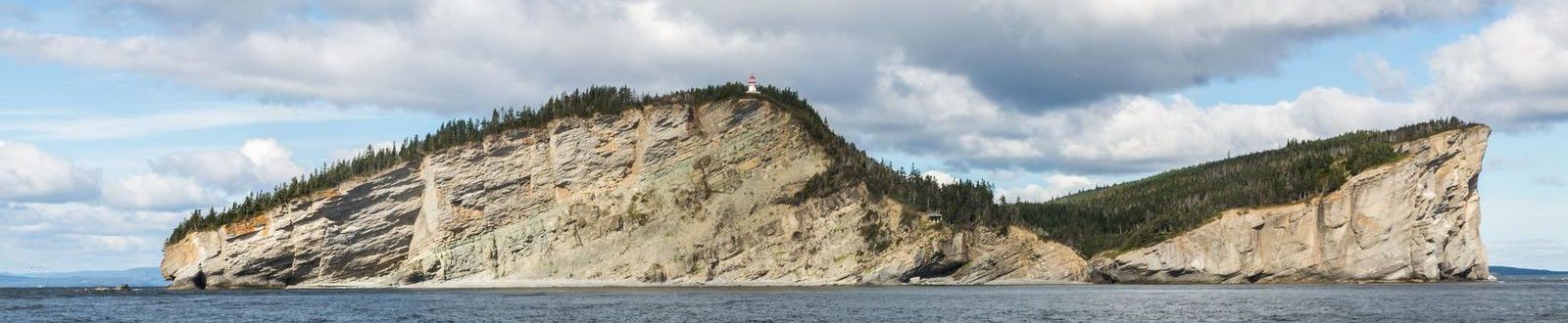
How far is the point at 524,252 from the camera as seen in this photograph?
438 feet

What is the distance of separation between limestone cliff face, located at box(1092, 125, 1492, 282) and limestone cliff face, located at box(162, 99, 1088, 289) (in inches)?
389

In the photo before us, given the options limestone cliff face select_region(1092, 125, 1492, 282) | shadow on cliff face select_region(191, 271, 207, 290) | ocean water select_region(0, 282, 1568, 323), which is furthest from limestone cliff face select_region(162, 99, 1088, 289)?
ocean water select_region(0, 282, 1568, 323)

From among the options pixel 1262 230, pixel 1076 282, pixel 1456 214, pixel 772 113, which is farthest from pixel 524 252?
pixel 1456 214

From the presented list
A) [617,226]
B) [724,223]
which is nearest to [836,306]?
[724,223]

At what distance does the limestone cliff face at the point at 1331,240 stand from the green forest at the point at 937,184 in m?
2.15

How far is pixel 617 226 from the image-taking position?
132500mm

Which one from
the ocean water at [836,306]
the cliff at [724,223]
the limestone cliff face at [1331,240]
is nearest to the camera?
the ocean water at [836,306]

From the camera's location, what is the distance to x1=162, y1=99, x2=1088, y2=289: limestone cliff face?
130 meters

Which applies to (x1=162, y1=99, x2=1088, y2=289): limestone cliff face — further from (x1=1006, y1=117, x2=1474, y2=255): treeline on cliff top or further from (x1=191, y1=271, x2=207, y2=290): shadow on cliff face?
(x1=1006, y1=117, x2=1474, y2=255): treeline on cliff top

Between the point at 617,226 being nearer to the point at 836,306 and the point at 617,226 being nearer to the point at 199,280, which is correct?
the point at 199,280

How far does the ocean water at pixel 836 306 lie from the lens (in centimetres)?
6925

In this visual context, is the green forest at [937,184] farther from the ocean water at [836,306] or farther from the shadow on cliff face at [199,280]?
the ocean water at [836,306]

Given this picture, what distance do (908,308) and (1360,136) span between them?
104 metres

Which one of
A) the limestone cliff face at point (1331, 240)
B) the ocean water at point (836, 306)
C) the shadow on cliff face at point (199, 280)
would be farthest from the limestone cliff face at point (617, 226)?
the ocean water at point (836, 306)
